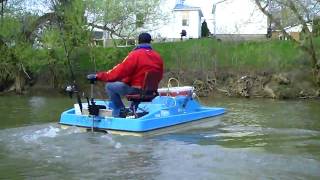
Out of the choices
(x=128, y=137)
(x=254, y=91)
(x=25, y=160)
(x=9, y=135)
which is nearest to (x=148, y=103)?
(x=128, y=137)

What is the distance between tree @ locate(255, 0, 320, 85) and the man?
17788mm

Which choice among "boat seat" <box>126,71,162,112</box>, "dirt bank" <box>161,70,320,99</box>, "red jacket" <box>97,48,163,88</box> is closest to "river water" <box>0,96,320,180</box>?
"boat seat" <box>126,71,162,112</box>

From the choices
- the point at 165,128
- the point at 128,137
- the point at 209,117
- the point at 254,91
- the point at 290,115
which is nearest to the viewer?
the point at 128,137

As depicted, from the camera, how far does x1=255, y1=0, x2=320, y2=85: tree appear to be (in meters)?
28.1

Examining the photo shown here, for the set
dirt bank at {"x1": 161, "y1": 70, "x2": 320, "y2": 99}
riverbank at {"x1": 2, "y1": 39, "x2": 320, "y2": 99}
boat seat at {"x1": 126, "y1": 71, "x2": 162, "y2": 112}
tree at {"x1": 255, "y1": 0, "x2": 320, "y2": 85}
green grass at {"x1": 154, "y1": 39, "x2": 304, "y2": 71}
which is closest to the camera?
boat seat at {"x1": 126, "y1": 71, "x2": 162, "y2": 112}

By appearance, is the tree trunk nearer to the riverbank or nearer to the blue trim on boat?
the riverbank

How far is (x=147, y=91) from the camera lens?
11641 mm

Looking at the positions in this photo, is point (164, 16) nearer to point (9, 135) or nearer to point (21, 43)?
point (21, 43)

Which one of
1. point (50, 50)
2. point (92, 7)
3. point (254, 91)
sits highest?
point (92, 7)

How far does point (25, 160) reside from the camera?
28.5 ft

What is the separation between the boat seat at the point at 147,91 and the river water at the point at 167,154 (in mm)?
888

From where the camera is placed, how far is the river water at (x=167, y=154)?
7734 mm

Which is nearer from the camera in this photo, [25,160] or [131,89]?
[25,160]

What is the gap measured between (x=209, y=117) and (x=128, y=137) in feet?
10.3
